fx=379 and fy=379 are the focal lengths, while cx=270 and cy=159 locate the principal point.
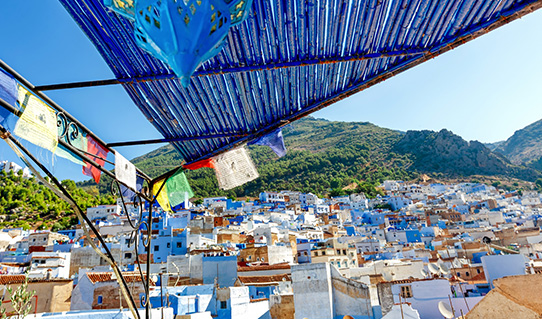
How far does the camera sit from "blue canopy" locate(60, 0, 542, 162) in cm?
227

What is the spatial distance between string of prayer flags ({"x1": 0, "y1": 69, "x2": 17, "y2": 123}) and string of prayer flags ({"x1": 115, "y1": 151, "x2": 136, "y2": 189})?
102 centimetres

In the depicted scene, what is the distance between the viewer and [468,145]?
112 meters

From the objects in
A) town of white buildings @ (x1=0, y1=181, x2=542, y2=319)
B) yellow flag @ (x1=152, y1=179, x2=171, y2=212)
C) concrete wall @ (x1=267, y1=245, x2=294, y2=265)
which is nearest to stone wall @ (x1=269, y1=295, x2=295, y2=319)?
town of white buildings @ (x1=0, y1=181, x2=542, y2=319)

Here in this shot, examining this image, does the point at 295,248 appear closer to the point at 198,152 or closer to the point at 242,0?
the point at 198,152

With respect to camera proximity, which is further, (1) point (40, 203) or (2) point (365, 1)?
(1) point (40, 203)

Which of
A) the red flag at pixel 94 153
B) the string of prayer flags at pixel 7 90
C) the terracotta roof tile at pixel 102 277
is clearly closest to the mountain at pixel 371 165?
the terracotta roof tile at pixel 102 277

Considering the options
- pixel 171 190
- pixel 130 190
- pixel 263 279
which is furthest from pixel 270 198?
pixel 130 190

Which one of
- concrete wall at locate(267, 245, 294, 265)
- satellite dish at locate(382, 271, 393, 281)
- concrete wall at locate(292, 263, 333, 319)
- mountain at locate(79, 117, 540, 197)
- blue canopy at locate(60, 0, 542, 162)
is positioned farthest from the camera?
mountain at locate(79, 117, 540, 197)

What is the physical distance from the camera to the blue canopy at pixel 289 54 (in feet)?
7.44

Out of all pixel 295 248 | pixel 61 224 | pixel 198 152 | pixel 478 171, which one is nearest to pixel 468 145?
pixel 478 171

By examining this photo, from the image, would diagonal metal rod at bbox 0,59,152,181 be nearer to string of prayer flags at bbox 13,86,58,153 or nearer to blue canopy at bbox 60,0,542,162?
string of prayer flags at bbox 13,86,58,153

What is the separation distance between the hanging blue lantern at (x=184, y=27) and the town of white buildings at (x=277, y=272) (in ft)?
5.54

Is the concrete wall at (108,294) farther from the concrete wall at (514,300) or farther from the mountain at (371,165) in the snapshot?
the mountain at (371,165)

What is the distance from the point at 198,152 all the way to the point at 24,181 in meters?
73.0
